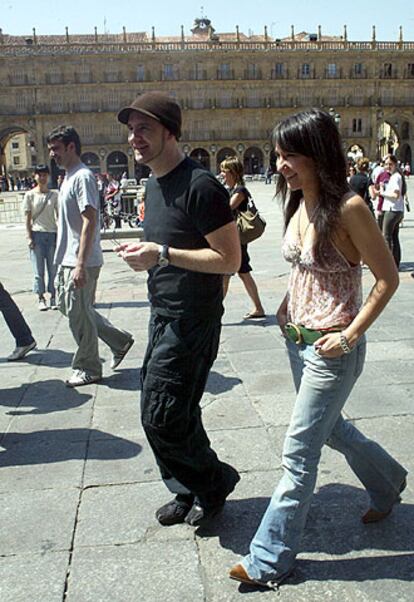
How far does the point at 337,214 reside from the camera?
2207 millimetres

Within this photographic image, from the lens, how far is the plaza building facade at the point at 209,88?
58969mm

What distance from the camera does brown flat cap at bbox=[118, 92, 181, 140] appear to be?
2.47 metres

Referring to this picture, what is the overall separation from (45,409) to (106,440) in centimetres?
72

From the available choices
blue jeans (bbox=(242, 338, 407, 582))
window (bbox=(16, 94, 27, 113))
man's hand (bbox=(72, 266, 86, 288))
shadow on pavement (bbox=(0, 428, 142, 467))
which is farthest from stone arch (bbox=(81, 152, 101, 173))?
blue jeans (bbox=(242, 338, 407, 582))

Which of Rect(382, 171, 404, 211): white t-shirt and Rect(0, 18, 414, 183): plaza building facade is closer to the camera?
Rect(382, 171, 404, 211): white t-shirt

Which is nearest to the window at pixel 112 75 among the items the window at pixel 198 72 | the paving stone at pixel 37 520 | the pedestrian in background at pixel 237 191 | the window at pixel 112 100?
the window at pixel 112 100

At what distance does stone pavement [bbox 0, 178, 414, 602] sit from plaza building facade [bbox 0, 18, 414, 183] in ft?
177

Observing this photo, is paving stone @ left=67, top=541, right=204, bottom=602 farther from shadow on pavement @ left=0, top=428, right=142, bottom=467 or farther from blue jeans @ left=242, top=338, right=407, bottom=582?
shadow on pavement @ left=0, top=428, right=142, bottom=467

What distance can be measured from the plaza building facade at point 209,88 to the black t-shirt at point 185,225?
5591 cm

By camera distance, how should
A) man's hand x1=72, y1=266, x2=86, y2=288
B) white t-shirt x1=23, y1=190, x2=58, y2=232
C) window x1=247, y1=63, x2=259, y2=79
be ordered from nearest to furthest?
man's hand x1=72, y1=266, x2=86, y2=288, white t-shirt x1=23, y1=190, x2=58, y2=232, window x1=247, y1=63, x2=259, y2=79

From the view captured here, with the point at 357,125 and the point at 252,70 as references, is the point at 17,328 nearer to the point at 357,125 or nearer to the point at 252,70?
the point at 252,70

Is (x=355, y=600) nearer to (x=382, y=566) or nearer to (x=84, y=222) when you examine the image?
(x=382, y=566)

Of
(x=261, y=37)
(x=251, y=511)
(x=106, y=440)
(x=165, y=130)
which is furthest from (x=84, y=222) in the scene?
(x=261, y=37)

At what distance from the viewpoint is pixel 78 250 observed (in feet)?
15.0
